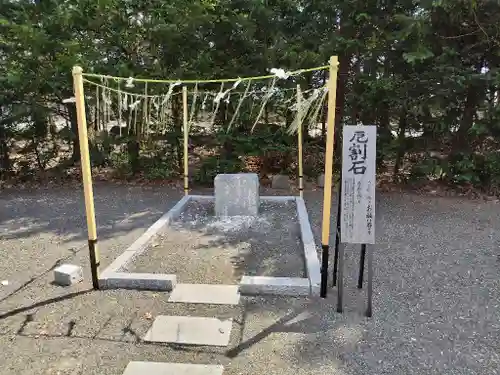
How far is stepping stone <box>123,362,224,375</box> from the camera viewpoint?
2477 mm

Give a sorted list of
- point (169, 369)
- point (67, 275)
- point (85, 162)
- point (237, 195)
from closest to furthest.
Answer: point (169, 369), point (85, 162), point (67, 275), point (237, 195)

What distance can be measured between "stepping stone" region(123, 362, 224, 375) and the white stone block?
146 cm

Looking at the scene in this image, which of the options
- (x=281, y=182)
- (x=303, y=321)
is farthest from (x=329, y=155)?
(x=281, y=182)

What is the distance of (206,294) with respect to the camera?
346 centimetres

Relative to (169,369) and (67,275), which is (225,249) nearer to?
(67,275)

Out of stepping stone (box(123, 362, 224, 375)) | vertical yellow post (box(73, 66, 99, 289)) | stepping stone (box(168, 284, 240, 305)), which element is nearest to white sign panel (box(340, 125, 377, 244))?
stepping stone (box(168, 284, 240, 305))

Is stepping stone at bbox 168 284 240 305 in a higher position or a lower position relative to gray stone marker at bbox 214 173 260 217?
lower

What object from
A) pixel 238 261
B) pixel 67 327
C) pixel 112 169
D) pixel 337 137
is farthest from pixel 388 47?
pixel 67 327

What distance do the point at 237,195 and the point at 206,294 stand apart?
8.57ft

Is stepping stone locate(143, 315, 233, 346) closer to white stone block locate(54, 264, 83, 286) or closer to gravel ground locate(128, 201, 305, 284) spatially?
gravel ground locate(128, 201, 305, 284)

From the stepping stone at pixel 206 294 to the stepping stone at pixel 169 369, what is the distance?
804mm

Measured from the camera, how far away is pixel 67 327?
9.82 ft

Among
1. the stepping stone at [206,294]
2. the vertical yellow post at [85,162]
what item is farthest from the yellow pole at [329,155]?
the vertical yellow post at [85,162]

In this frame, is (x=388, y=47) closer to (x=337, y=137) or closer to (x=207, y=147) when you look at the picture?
(x=337, y=137)
